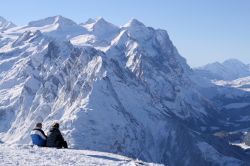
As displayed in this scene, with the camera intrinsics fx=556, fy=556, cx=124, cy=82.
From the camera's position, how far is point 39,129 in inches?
2071

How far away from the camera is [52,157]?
45000 millimetres

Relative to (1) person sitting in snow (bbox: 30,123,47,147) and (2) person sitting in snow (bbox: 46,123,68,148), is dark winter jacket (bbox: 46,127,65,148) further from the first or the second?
(1) person sitting in snow (bbox: 30,123,47,147)

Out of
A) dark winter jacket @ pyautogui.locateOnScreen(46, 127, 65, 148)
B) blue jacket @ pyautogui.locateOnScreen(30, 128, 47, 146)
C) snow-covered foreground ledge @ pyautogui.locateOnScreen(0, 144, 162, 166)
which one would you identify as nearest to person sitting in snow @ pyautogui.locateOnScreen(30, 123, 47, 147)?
blue jacket @ pyautogui.locateOnScreen(30, 128, 47, 146)

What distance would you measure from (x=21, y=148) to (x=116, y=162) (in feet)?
28.3

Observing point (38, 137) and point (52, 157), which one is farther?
point (38, 137)

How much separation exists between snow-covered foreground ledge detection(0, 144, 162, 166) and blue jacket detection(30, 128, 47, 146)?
217 centimetres

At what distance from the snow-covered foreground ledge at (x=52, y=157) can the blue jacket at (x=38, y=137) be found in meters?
2.17

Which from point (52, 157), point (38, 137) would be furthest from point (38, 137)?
point (52, 157)

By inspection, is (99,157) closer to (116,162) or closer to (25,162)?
(116,162)

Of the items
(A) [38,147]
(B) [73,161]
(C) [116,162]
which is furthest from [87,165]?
(A) [38,147]

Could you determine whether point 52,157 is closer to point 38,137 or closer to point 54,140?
point 54,140

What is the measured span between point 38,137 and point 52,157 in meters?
8.17

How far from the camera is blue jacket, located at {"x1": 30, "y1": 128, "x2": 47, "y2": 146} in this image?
5250 cm

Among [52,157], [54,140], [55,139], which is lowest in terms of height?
[52,157]
